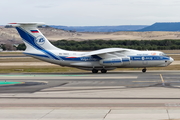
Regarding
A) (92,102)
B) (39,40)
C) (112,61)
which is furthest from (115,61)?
(92,102)

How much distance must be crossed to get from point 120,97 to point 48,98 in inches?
178

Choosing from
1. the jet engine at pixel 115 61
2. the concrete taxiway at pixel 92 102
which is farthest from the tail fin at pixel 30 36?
the concrete taxiway at pixel 92 102

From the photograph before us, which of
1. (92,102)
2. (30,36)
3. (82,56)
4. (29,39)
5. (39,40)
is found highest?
(30,36)

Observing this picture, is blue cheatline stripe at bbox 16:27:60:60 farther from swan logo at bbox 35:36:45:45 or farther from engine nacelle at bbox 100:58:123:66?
engine nacelle at bbox 100:58:123:66

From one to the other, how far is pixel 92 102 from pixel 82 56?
20.8 metres

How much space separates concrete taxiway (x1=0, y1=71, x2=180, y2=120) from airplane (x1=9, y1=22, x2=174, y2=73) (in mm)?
11598

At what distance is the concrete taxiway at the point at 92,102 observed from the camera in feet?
53.4

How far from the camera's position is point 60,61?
40531mm

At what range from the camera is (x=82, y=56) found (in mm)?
40656

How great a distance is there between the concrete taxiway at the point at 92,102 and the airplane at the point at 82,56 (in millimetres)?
11598

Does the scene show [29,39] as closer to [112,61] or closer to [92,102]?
[112,61]

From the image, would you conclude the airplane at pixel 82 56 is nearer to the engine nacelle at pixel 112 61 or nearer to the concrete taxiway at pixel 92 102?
the engine nacelle at pixel 112 61
